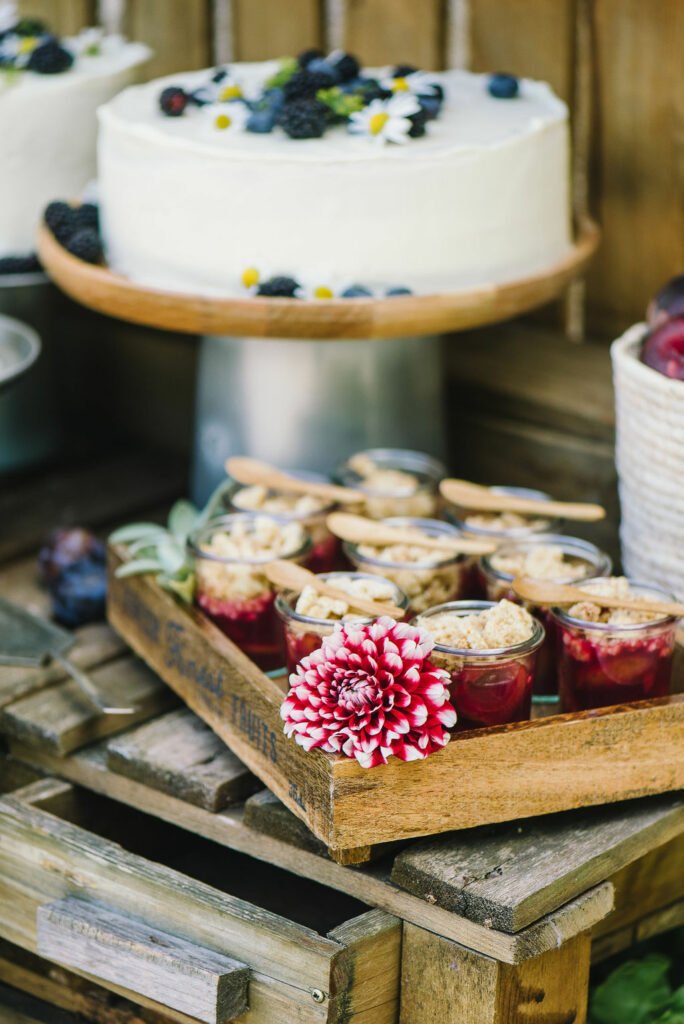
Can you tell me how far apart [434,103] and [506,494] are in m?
0.45

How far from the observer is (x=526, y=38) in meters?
1.87

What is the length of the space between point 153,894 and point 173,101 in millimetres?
886

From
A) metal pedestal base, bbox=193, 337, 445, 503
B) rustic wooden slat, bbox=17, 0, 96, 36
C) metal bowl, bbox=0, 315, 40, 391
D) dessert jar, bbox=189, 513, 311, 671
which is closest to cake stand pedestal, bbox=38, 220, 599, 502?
metal pedestal base, bbox=193, 337, 445, 503

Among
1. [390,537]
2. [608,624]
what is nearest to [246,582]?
[390,537]

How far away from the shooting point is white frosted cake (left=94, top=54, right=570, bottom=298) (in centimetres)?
144

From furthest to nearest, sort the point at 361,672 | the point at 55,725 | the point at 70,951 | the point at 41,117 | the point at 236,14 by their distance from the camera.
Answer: the point at 236,14 < the point at 41,117 < the point at 55,725 < the point at 70,951 < the point at 361,672

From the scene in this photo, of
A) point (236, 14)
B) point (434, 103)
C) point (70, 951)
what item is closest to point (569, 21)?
point (434, 103)

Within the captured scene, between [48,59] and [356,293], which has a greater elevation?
[48,59]

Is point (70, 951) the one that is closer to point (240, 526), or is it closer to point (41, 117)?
point (240, 526)

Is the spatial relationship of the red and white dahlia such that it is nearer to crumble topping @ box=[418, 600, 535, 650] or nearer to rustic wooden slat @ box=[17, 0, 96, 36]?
crumble topping @ box=[418, 600, 535, 650]

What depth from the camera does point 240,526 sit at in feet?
4.66

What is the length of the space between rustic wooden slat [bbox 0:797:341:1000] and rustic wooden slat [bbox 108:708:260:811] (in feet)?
0.28

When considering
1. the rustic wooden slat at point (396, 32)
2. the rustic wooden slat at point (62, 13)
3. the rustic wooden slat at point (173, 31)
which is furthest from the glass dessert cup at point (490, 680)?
the rustic wooden slat at point (62, 13)

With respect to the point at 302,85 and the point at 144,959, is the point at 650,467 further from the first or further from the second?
the point at 144,959
